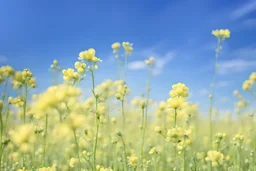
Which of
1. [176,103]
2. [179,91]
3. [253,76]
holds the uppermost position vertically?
[253,76]

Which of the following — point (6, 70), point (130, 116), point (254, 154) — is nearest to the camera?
point (6, 70)

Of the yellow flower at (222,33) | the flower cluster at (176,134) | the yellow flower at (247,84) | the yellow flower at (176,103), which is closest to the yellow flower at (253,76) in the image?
the yellow flower at (247,84)

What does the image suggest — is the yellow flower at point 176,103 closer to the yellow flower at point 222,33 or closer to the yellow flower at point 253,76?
the yellow flower at point 222,33

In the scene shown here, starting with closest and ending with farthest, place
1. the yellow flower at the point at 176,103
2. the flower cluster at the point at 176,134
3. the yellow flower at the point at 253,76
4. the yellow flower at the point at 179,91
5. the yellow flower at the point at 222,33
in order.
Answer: the flower cluster at the point at 176,134 → the yellow flower at the point at 176,103 → the yellow flower at the point at 179,91 → the yellow flower at the point at 222,33 → the yellow flower at the point at 253,76

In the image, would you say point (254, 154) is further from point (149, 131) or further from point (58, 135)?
point (149, 131)

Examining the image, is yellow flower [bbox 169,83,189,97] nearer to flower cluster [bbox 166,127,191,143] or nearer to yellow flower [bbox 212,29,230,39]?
flower cluster [bbox 166,127,191,143]

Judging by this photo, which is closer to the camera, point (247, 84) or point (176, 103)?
point (176, 103)

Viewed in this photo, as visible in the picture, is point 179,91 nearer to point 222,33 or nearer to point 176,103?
point 176,103

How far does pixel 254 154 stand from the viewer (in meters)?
4.29

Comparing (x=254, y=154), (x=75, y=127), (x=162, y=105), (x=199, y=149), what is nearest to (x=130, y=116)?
(x=199, y=149)

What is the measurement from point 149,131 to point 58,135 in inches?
333

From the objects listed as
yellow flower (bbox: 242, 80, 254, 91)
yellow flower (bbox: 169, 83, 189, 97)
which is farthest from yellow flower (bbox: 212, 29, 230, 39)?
yellow flower (bbox: 169, 83, 189, 97)

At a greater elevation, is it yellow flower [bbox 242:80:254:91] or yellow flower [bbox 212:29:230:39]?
yellow flower [bbox 212:29:230:39]

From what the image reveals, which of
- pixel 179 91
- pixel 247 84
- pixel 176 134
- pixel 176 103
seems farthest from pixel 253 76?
pixel 176 134
